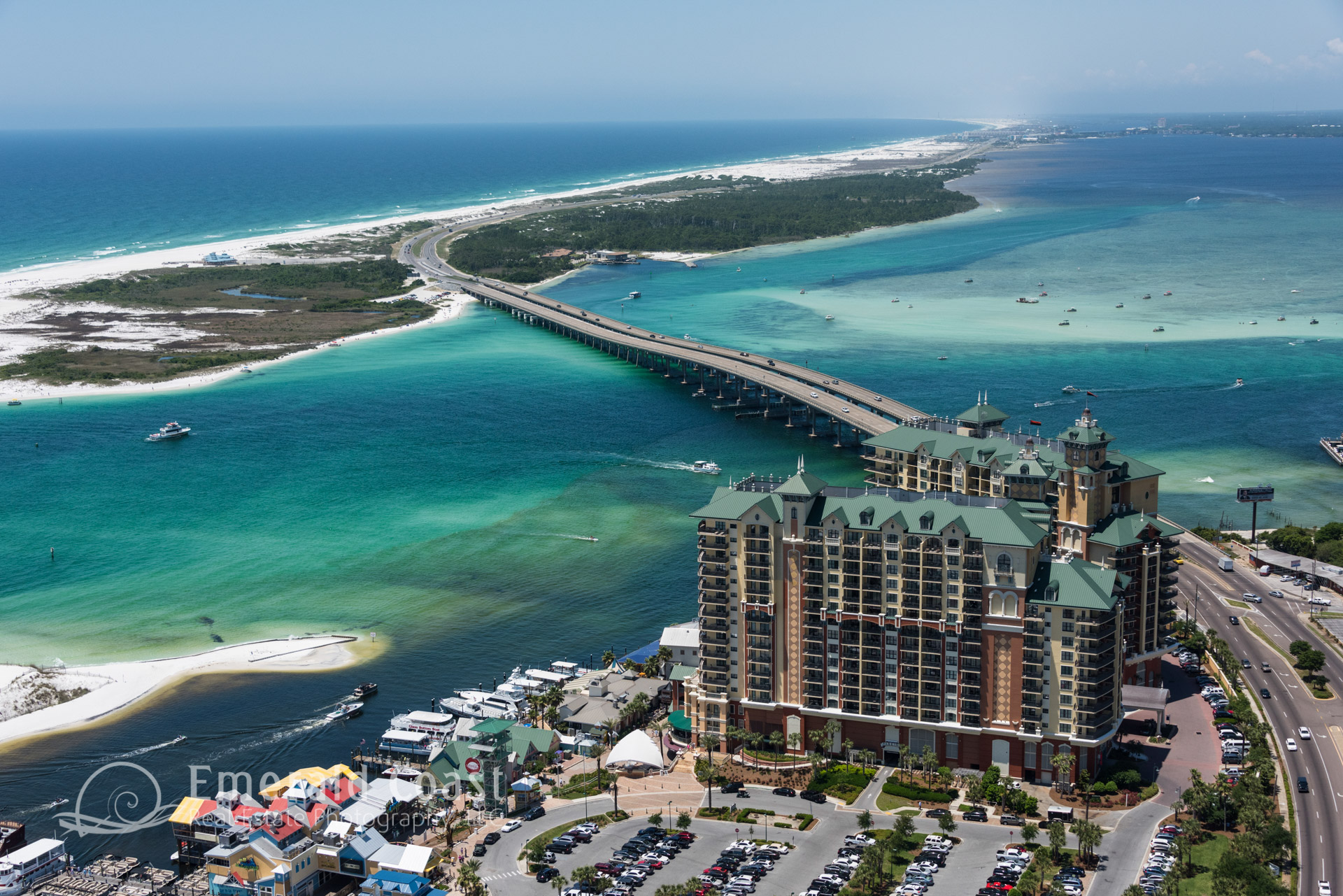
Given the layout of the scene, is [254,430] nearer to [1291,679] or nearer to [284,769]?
[284,769]

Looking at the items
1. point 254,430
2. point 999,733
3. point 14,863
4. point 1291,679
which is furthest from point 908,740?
point 254,430

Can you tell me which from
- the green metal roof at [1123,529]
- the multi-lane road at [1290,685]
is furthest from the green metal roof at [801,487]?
the multi-lane road at [1290,685]

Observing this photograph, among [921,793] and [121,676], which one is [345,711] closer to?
[121,676]

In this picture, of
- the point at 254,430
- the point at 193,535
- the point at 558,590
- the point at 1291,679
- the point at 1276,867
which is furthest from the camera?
the point at 254,430

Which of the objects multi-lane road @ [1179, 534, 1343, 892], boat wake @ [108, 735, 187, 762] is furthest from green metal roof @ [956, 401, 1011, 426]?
boat wake @ [108, 735, 187, 762]

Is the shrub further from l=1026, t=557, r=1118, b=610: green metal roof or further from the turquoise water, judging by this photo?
the turquoise water

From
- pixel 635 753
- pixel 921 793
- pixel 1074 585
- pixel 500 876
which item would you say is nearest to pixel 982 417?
pixel 1074 585
